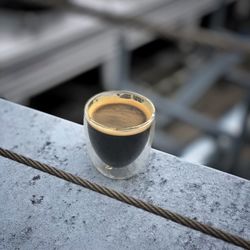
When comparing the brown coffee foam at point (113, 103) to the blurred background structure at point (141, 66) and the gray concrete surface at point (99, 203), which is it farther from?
the blurred background structure at point (141, 66)

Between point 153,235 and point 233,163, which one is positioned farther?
point 233,163

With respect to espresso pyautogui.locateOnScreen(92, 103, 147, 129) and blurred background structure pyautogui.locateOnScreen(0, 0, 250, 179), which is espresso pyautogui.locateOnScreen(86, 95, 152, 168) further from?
blurred background structure pyautogui.locateOnScreen(0, 0, 250, 179)

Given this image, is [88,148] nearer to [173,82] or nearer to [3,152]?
[3,152]

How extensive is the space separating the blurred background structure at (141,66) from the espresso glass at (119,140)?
5.15 ft

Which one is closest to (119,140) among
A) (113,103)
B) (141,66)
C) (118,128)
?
(118,128)

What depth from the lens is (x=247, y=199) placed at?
31.6 inches

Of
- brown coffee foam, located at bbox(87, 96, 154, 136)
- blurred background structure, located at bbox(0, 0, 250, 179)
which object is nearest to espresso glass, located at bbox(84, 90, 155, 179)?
brown coffee foam, located at bbox(87, 96, 154, 136)

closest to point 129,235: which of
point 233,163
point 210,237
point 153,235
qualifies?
point 153,235

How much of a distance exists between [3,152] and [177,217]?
1.24 feet

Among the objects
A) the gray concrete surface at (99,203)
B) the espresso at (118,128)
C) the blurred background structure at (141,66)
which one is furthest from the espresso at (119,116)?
the blurred background structure at (141,66)

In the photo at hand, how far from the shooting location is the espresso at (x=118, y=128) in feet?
2.56

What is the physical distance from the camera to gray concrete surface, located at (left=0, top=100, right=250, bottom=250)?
0.73m

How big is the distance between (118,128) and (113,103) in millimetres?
107

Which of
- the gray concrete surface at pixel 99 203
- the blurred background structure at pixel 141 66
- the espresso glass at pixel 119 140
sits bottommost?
the blurred background structure at pixel 141 66
